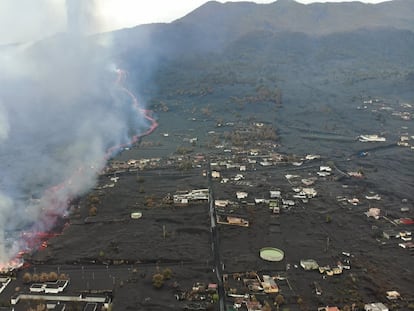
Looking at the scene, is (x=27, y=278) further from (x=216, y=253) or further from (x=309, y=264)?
(x=309, y=264)

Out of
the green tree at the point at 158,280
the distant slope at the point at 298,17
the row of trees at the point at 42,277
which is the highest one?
the distant slope at the point at 298,17

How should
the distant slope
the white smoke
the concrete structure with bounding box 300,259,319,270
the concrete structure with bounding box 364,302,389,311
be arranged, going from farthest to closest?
the distant slope < the white smoke < the concrete structure with bounding box 300,259,319,270 < the concrete structure with bounding box 364,302,389,311

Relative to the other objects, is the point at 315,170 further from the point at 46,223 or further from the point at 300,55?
the point at 300,55

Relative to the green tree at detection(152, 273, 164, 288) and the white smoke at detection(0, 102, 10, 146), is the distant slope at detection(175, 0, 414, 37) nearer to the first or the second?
the white smoke at detection(0, 102, 10, 146)

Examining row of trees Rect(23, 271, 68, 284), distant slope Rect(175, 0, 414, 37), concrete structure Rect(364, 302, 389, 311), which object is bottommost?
concrete structure Rect(364, 302, 389, 311)

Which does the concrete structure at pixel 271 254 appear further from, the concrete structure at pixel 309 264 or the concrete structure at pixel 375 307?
the concrete structure at pixel 375 307

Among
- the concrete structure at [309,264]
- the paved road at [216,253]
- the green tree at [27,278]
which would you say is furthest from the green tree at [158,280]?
the concrete structure at [309,264]

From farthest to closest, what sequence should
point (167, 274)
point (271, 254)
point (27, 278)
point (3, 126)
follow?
1. point (3, 126)
2. point (271, 254)
3. point (167, 274)
4. point (27, 278)

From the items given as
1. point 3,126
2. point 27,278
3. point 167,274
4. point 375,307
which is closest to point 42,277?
point 27,278

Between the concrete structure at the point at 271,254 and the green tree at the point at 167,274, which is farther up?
the green tree at the point at 167,274

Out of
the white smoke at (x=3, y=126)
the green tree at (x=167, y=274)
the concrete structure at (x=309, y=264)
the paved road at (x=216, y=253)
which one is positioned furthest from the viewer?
the white smoke at (x=3, y=126)

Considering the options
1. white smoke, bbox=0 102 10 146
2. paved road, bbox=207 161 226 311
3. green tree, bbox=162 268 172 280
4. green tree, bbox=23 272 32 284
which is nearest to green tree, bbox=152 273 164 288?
green tree, bbox=162 268 172 280
